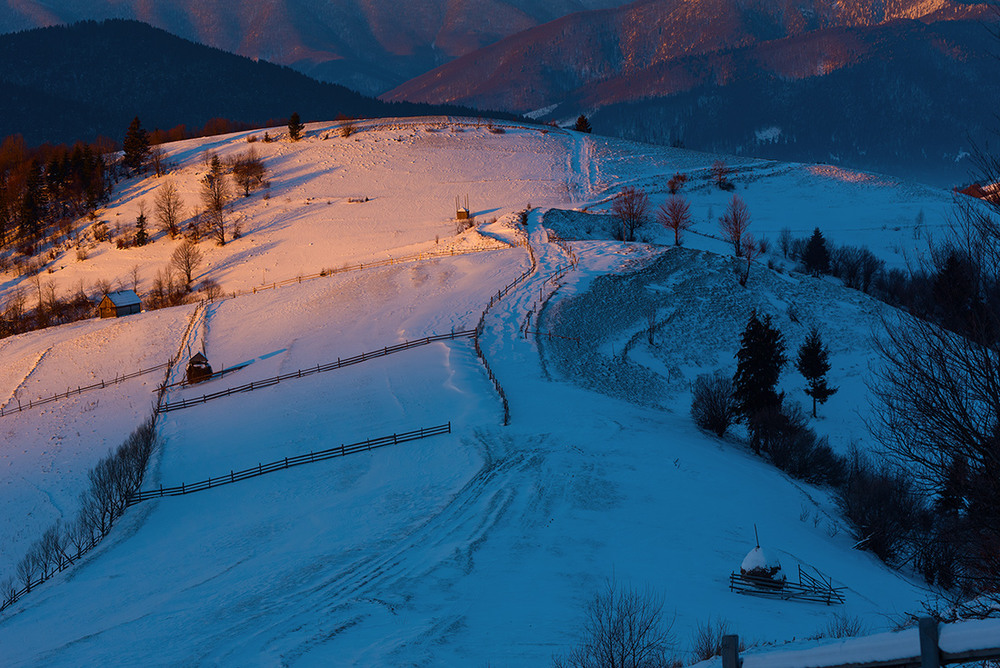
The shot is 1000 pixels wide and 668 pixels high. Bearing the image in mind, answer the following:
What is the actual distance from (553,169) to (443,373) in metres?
65.3

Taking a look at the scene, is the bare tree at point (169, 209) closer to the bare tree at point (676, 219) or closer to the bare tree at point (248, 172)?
the bare tree at point (248, 172)

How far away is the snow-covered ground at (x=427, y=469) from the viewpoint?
723 inches

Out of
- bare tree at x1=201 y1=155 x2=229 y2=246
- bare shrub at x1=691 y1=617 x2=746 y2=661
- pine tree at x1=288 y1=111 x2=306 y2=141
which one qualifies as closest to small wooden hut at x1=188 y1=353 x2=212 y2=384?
bare shrub at x1=691 y1=617 x2=746 y2=661

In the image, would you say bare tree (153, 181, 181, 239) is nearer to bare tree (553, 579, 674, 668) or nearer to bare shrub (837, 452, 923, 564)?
bare shrub (837, 452, 923, 564)

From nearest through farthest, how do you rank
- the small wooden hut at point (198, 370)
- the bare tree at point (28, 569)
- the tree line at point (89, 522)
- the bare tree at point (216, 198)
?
the bare tree at point (28, 569) < the tree line at point (89, 522) < the small wooden hut at point (198, 370) < the bare tree at point (216, 198)

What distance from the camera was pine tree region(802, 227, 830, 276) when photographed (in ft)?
219

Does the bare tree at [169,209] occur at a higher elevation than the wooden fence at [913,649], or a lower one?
higher

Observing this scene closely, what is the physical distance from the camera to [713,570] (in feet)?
68.3

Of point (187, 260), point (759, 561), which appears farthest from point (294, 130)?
point (759, 561)

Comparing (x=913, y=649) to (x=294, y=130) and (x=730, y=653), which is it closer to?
(x=730, y=653)

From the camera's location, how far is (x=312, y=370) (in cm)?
4284

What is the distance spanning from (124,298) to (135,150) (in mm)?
51329

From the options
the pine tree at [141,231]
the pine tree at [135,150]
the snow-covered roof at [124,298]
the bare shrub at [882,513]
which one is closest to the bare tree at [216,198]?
the pine tree at [141,231]

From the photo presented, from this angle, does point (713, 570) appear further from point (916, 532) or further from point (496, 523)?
point (916, 532)
